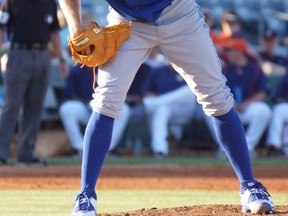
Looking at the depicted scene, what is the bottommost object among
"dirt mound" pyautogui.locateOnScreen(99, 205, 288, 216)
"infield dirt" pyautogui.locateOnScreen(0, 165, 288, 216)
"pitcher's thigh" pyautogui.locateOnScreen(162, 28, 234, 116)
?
"infield dirt" pyautogui.locateOnScreen(0, 165, 288, 216)

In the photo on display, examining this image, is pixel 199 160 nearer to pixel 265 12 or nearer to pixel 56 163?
pixel 56 163

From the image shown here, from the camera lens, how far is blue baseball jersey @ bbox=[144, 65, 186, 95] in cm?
1155

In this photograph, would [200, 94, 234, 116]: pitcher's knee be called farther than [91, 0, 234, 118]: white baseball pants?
Yes

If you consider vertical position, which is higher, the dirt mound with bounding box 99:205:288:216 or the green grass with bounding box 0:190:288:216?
the dirt mound with bounding box 99:205:288:216

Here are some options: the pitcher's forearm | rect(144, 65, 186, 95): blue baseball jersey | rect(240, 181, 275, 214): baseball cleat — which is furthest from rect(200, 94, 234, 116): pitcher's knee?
rect(144, 65, 186, 95): blue baseball jersey

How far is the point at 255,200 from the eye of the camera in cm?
493

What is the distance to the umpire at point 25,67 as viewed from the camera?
910 cm

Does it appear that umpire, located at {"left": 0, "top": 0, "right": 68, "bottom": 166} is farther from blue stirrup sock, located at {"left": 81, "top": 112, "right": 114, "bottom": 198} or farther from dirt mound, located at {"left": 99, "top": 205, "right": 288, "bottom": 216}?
blue stirrup sock, located at {"left": 81, "top": 112, "right": 114, "bottom": 198}

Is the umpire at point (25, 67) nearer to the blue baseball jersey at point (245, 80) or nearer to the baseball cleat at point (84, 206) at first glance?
the blue baseball jersey at point (245, 80)

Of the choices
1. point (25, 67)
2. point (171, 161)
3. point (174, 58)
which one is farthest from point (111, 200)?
point (171, 161)

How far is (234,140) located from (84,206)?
1062 millimetres

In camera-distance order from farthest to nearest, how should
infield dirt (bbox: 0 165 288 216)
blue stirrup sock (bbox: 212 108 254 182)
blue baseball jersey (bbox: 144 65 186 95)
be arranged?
1. blue baseball jersey (bbox: 144 65 186 95)
2. infield dirt (bbox: 0 165 288 216)
3. blue stirrup sock (bbox: 212 108 254 182)

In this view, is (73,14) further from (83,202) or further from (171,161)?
(171,161)

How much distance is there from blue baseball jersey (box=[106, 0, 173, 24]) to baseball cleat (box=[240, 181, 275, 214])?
3.89 feet
